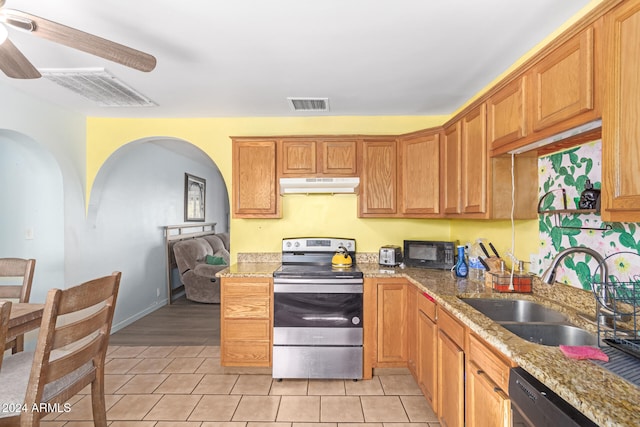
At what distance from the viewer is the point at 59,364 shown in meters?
1.55

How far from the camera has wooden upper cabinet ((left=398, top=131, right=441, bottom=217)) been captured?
2971 mm

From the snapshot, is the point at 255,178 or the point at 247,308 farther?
the point at 255,178

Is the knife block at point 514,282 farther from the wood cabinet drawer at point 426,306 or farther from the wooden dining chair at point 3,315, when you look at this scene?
the wooden dining chair at point 3,315

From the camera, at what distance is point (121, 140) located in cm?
355

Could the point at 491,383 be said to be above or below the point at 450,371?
above

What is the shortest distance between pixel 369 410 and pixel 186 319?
2946mm

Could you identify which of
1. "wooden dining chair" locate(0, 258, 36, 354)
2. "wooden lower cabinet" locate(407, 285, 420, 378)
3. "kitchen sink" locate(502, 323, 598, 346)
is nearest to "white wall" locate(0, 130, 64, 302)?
"wooden dining chair" locate(0, 258, 36, 354)

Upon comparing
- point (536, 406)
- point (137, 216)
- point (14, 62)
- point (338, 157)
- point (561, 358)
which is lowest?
point (536, 406)

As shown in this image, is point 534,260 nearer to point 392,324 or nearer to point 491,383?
point 491,383

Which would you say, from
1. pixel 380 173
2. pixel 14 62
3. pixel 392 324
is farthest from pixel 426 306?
pixel 14 62

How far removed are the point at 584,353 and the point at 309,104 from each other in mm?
2642

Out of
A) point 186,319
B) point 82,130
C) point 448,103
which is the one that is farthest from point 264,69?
point 186,319

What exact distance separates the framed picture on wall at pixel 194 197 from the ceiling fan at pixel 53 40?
4.19 metres

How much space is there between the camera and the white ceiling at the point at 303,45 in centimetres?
172
